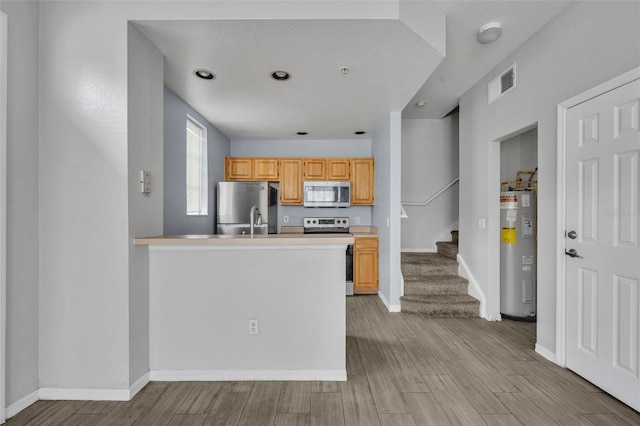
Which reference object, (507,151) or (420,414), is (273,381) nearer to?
(420,414)

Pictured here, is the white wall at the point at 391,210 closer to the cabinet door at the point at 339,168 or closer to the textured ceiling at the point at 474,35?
the textured ceiling at the point at 474,35

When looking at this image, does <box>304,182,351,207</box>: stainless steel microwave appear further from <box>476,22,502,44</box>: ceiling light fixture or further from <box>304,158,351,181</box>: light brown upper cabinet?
<box>476,22,502,44</box>: ceiling light fixture

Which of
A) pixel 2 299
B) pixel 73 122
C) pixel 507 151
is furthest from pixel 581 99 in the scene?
pixel 2 299

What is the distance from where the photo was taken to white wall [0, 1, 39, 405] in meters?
1.90

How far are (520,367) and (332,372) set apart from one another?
1510mm

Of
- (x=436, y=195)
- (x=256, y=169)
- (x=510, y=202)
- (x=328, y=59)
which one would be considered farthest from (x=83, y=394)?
(x=436, y=195)

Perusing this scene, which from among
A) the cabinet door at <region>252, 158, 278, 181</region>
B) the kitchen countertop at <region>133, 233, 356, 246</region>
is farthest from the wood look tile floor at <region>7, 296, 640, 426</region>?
the cabinet door at <region>252, 158, 278, 181</region>

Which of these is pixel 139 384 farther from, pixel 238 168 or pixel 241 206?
pixel 238 168

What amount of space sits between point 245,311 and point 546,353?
251cm

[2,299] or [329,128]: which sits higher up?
[329,128]

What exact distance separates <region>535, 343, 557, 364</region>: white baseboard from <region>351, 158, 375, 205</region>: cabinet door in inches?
120

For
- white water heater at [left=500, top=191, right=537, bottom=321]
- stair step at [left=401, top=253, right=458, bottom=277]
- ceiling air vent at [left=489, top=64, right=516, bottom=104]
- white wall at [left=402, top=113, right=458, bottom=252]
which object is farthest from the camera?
white wall at [left=402, top=113, right=458, bottom=252]

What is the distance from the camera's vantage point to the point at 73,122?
210cm

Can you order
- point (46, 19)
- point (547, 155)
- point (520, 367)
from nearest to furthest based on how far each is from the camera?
point (46, 19)
point (520, 367)
point (547, 155)
